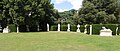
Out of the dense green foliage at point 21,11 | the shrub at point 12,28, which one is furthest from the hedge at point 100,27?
the shrub at point 12,28

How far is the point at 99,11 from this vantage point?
57406 mm

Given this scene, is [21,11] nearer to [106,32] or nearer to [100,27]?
[100,27]

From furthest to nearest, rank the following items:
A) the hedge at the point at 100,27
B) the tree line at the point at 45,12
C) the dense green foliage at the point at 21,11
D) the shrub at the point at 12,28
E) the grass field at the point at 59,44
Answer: the shrub at the point at 12,28 → the tree line at the point at 45,12 → the dense green foliage at the point at 21,11 → the hedge at the point at 100,27 → the grass field at the point at 59,44

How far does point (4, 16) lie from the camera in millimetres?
44469

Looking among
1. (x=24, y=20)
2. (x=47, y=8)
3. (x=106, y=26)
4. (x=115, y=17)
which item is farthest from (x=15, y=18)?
(x=115, y=17)

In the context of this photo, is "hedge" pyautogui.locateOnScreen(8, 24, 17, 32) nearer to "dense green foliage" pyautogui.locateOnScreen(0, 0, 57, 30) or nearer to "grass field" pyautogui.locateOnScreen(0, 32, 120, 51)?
"dense green foliage" pyautogui.locateOnScreen(0, 0, 57, 30)

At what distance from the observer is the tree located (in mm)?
55406

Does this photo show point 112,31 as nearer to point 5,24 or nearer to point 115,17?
point 5,24

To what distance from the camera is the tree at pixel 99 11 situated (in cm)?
5541

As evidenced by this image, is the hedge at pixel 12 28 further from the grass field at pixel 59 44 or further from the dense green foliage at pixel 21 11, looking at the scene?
the grass field at pixel 59 44

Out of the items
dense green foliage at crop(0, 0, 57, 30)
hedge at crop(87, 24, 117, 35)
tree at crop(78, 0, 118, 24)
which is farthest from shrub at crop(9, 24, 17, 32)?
hedge at crop(87, 24, 117, 35)

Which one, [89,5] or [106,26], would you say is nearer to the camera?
[106,26]

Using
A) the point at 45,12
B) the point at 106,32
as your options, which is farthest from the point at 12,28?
the point at 106,32

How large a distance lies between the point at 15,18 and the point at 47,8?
10.9 m
